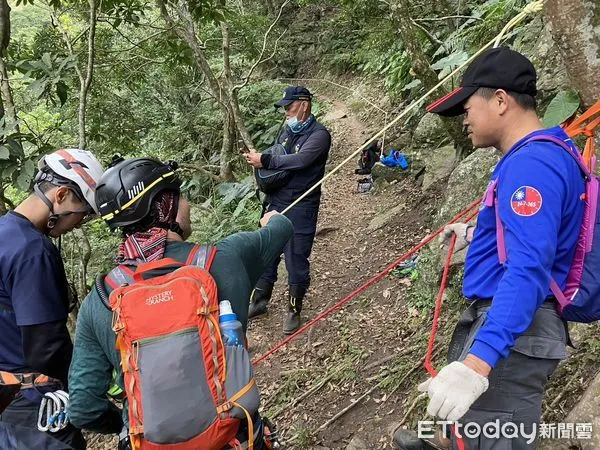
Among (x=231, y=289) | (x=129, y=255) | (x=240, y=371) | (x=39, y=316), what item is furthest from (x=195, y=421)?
(x=39, y=316)

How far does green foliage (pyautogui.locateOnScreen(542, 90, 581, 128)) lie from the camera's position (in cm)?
302

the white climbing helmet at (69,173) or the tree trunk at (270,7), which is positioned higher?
the tree trunk at (270,7)

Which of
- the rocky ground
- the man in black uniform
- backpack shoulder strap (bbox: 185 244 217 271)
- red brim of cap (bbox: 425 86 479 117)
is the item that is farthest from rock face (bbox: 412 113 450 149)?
backpack shoulder strap (bbox: 185 244 217 271)

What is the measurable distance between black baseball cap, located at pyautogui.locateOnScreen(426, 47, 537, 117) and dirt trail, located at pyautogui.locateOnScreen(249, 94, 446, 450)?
261 cm

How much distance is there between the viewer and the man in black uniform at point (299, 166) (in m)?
4.75

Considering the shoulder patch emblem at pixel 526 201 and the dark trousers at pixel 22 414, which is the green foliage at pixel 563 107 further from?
the dark trousers at pixel 22 414

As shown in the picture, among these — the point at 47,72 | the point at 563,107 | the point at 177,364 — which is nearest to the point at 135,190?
the point at 177,364

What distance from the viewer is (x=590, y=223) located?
1.80m

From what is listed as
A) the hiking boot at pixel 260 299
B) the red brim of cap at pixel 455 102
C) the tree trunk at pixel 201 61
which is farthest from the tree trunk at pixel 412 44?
the red brim of cap at pixel 455 102

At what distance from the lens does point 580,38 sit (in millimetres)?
2725

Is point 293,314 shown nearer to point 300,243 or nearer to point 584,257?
point 300,243

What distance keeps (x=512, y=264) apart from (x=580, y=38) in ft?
5.87

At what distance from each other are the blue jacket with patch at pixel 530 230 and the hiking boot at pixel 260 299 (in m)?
3.86

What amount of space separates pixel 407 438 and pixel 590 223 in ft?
6.10
